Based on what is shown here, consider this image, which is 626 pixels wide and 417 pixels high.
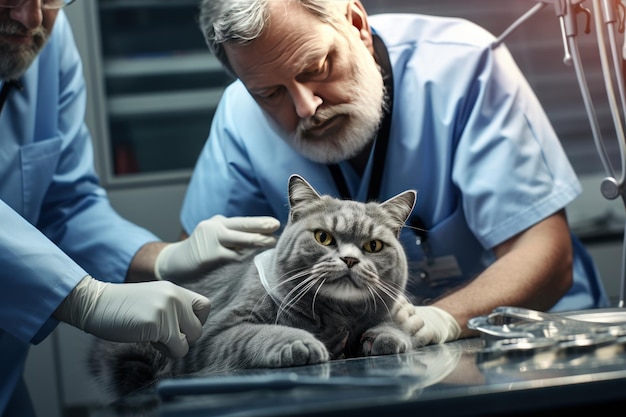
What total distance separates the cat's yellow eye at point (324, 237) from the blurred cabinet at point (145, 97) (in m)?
0.70

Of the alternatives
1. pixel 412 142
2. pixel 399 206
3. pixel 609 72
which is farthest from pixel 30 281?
pixel 609 72

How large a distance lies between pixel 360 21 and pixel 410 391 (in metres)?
0.78

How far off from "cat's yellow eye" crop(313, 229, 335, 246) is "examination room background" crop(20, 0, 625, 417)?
2.24 ft

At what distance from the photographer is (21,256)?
38.3 inches

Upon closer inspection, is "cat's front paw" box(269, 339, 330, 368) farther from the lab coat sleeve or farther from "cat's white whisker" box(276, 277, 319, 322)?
the lab coat sleeve

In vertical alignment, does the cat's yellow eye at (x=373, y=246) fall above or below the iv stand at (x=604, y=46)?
below

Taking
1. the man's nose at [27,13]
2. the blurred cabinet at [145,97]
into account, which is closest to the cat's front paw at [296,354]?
the man's nose at [27,13]

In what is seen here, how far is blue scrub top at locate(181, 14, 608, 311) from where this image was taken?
124 cm

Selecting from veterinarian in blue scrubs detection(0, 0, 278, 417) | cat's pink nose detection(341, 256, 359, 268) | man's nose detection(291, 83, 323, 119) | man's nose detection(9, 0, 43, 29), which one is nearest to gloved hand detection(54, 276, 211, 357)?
veterinarian in blue scrubs detection(0, 0, 278, 417)

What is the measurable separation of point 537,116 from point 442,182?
0.27 m

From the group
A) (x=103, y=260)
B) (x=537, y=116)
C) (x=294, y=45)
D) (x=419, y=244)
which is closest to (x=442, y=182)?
(x=419, y=244)

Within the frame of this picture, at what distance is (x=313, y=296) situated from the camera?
96 centimetres

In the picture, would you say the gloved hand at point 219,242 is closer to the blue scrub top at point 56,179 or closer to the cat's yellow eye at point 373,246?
the blue scrub top at point 56,179

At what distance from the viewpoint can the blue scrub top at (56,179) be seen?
4.32ft
